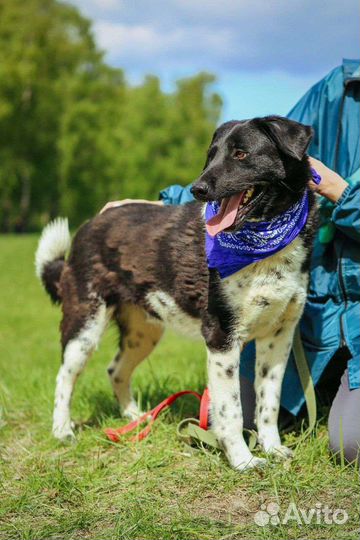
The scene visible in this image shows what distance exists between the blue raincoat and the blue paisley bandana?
33cm

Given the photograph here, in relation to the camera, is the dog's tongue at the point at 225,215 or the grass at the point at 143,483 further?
the dog's tongue at the point at 225,215

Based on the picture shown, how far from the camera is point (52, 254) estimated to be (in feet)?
14.2

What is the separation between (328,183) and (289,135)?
0.49 meters

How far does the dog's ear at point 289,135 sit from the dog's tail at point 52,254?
1764 mm

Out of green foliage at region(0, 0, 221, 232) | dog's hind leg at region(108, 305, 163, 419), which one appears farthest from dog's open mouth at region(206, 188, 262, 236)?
green foliage at region(0, 0, 221, 232)

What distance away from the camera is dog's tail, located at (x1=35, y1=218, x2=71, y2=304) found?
4285 millimetres

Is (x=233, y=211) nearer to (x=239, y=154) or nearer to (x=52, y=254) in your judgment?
(x=239, y=154)

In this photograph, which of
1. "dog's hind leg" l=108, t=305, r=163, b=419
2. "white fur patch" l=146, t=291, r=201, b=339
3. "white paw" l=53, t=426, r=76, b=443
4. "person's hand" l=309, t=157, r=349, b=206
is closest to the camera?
"person's hand" l=309, t=157, r=349, b=206

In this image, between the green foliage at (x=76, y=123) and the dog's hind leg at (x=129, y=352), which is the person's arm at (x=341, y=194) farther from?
the green foliage at (x=76, y=123)

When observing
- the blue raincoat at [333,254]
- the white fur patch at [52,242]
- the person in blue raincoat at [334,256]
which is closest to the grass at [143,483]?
the person in blue raincoat at [334,256]

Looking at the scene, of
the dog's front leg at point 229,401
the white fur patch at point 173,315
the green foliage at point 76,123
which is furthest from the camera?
the green foliage at point 76,123

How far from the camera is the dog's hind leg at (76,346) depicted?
3.93 m

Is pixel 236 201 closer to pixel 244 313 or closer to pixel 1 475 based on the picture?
pixel 244 313

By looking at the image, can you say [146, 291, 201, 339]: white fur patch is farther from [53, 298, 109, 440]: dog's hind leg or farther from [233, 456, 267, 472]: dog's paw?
[233, 456, 267, 472]: dog's paw
